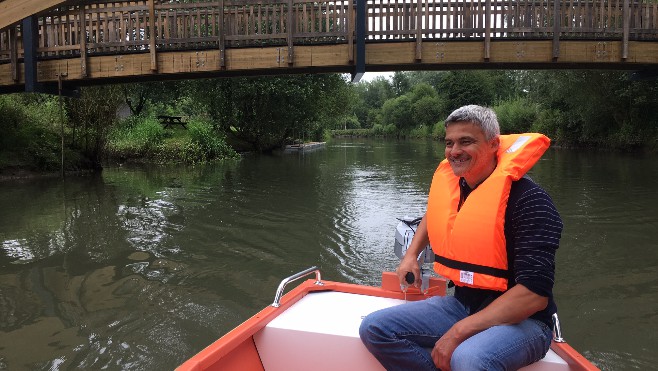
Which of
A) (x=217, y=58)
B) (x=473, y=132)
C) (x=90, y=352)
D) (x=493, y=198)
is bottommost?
(x=90, y=352)

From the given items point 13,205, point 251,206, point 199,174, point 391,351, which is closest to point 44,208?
point 13,205

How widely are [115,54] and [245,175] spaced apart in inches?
237

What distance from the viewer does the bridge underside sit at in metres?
9.98

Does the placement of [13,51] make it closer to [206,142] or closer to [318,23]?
[318,23]

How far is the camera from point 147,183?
13.9 metres

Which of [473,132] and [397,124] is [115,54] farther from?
[397,124]

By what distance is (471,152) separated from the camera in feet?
7.77

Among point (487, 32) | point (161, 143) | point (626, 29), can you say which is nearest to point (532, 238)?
point (487, 32)

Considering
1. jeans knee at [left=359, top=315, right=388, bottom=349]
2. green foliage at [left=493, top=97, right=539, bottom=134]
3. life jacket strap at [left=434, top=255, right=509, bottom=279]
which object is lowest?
jeans knee at [left=359, top=315, right=388, bottom=349]

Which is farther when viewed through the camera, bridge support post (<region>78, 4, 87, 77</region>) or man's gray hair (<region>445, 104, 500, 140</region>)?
bridge support post (<region>78, 4, 87, 77</region>)

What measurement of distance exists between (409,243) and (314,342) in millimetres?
1083

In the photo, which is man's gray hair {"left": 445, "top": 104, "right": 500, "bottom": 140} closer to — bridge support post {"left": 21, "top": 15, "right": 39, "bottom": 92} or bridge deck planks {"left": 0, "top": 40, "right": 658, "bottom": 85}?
bridge deck planks {"left": 0, "top": 40, "right": 658, "bottom": 85}

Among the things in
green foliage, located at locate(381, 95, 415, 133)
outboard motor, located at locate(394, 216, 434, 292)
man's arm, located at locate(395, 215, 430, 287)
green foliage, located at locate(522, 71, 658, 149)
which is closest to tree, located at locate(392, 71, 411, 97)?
green foliage, located at locate(381, 95, 415, 133)

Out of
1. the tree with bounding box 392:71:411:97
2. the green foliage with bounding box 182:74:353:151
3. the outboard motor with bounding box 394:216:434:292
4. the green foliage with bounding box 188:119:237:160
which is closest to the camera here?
the outboard motor with bounding box 394:216:434:292
